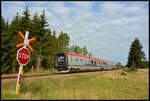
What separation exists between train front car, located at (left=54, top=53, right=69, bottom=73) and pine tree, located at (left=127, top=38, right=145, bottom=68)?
106ft

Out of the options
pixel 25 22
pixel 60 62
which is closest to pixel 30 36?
pixel 25 22

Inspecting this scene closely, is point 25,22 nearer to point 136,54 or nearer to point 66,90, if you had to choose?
point 66,90

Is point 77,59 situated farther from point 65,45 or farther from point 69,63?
point 65,45

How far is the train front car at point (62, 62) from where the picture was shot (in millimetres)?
19994

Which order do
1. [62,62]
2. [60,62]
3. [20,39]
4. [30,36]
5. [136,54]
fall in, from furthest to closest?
[136,54], [30,36], [20,39], [60,62], [62,62]

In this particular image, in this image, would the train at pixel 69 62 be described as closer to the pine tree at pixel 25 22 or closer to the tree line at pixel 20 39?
the tree line at pixel 20 39

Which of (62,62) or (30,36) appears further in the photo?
(30,36)

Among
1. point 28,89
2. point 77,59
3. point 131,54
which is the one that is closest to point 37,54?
point 77,59

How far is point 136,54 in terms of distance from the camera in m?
45.8

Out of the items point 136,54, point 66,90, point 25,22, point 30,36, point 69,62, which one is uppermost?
point 25,22

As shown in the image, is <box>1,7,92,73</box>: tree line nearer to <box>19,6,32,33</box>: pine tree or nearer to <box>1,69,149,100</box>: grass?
<box>19,6,32,33</box>: pine tree

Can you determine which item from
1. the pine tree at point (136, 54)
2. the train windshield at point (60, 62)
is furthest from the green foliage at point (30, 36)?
the pine tree at point (136, 54)

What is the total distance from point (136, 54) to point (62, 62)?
33.3 meters

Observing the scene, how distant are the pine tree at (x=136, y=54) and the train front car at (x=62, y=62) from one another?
3226 centimetres
